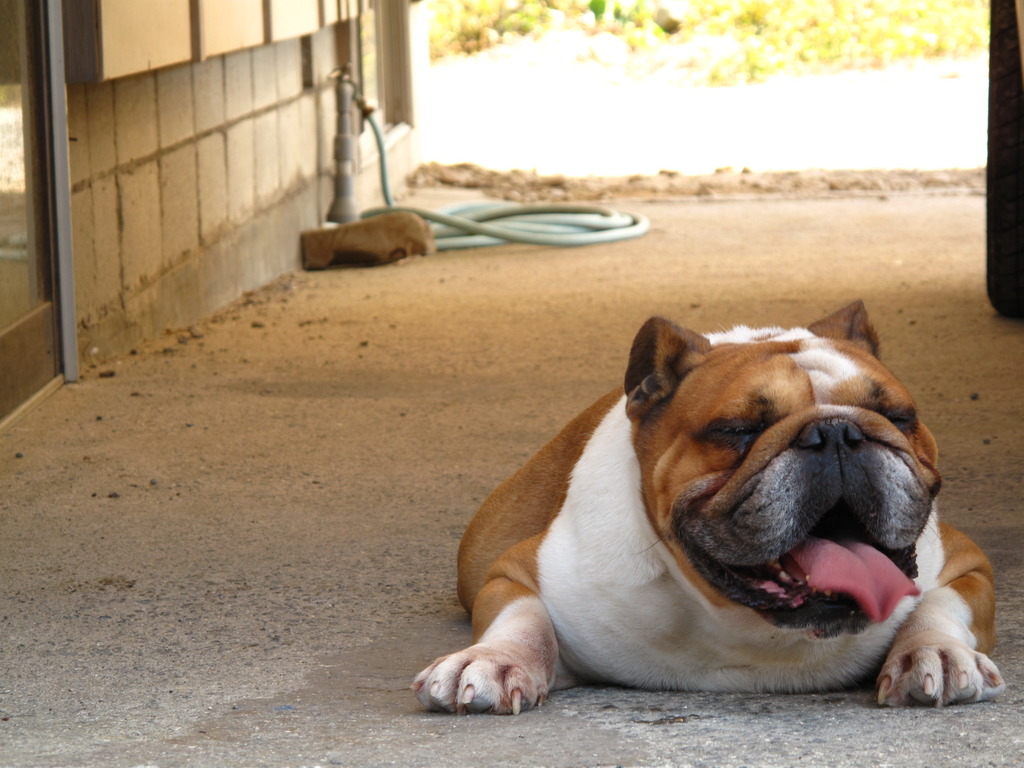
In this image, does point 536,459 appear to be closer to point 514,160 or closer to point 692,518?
point 692,518

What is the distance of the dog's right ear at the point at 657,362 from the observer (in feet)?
8.64

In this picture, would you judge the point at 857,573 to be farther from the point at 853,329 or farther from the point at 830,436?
the point at 853,329

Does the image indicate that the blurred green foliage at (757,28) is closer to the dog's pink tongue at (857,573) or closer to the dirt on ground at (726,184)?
the dirt on ground at (726,184)

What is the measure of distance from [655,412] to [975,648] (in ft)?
2.38

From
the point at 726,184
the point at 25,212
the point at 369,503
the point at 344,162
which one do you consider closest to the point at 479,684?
the point at 369,503

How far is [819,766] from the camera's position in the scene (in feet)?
6.91

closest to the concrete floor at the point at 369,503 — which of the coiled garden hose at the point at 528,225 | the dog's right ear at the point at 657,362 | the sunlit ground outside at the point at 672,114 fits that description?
the coiled garden hose at the point at 528,225

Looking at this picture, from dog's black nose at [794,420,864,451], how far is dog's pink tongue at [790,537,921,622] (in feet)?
0.61

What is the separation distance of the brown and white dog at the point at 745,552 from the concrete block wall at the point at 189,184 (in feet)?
11.0

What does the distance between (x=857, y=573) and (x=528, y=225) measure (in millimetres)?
7163

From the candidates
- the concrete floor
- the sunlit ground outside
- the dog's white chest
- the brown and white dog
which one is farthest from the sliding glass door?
the sunlit ground outside

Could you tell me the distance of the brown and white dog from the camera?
2309mm

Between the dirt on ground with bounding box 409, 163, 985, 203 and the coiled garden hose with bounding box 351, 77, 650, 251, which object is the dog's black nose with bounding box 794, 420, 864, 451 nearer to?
the coiled garden hose with bounding box 351, 77, 650, 251

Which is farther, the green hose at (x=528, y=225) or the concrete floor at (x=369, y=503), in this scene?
the green hose at (x=528, y=225)
